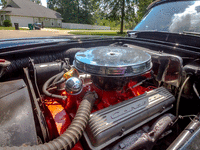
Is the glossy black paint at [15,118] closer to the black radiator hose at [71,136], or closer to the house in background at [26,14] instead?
the black radiator hose at [71,136]

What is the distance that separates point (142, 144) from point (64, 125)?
2.34ft

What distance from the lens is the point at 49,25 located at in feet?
114

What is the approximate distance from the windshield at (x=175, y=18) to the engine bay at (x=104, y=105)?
91 cm

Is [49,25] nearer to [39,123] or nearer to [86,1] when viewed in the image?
[86,1]

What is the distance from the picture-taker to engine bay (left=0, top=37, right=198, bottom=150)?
3.45ft

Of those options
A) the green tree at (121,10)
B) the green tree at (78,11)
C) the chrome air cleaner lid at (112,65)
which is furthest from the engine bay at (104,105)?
the green tree at (78,11)

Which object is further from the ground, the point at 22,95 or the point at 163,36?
the point at 163,36

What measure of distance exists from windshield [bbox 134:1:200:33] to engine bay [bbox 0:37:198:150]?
914 mm

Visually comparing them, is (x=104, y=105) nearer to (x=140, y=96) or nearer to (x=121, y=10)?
(x=140, y=96)

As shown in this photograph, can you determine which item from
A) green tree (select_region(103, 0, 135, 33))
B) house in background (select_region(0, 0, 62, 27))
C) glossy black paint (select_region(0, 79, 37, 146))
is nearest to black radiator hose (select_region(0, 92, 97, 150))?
glossy black paint (select_region(0, 79, 37, 146))

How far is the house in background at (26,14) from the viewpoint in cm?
2770

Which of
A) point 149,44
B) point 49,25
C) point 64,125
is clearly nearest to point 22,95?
point 64,125

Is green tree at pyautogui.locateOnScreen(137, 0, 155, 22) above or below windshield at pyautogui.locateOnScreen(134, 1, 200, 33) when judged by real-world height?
above

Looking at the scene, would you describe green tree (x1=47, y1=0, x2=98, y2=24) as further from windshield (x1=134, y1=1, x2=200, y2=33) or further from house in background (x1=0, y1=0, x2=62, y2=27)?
windshield (x1=134, y1=1, x2=200, y2=33)
